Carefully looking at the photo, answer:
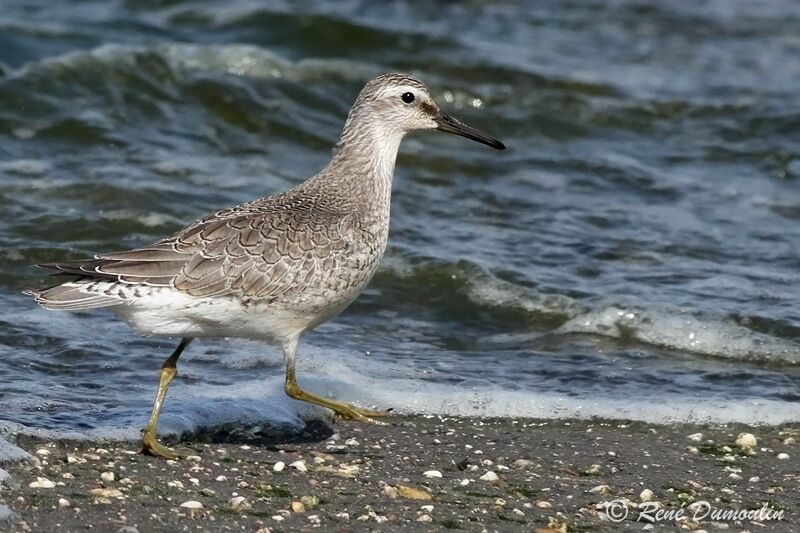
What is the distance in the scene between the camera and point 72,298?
6.32 meters

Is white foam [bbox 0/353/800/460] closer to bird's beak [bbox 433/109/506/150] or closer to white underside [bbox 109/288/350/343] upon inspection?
white underside [bbox 109/288/350/343]

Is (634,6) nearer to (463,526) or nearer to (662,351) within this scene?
(662,351)

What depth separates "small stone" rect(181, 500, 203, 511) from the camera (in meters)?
5.73

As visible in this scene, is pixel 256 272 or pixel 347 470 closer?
pixel 347 470

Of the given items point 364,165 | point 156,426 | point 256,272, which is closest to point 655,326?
point 364,165

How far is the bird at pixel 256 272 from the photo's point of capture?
638 centimetres

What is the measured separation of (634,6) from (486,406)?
41.8 ft

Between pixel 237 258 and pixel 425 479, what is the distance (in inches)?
55.0

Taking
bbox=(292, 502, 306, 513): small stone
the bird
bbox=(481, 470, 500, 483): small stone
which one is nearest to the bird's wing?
the bird

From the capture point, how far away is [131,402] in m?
7.40

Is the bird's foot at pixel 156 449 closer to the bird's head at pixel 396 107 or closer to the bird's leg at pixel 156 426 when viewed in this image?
the bird's leg at pixel 156 426

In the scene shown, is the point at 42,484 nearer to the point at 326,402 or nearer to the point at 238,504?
the point at 238,504

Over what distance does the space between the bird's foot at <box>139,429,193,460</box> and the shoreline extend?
0.19ft

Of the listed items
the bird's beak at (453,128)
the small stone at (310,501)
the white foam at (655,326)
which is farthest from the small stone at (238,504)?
the white foam at (655,326)
